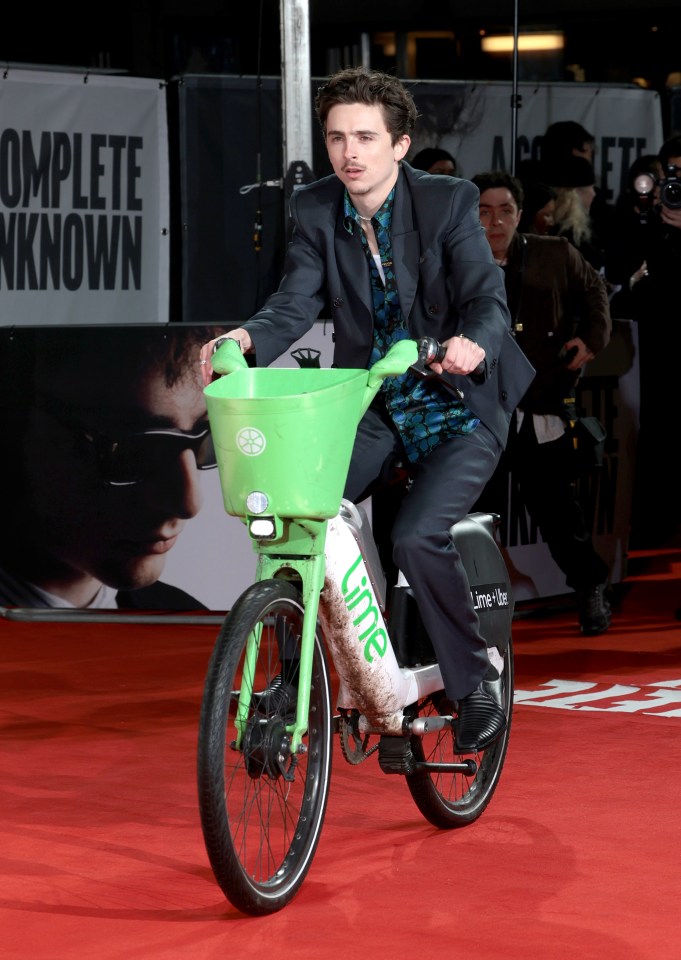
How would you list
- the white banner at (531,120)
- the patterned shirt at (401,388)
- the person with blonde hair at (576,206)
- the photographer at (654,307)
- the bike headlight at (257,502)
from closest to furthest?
the bike headlight at (257,502), the patterned shirt at (401,388), the photographer at (654,307), the person with blonde hair at (576,206), the white banner at (531,120)

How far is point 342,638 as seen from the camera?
399cm

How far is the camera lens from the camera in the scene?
24.8 ft

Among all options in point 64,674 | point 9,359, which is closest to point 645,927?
point 64,674

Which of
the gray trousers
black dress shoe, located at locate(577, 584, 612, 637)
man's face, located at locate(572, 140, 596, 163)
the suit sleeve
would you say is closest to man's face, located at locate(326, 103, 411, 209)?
the suit sleeve

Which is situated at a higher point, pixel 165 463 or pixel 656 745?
pixel 165 463

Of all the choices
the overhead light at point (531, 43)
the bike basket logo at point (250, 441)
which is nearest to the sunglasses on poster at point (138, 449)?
the bike basket logo at point (250, 441)

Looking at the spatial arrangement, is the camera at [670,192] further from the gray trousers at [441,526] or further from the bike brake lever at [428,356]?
the bike brake lever at [428,356]

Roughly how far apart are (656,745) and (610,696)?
830mm

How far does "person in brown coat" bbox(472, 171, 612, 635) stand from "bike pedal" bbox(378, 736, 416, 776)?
339cm

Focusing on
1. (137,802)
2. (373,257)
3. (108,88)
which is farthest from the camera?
(108,88)

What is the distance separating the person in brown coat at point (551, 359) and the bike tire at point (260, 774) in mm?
3591

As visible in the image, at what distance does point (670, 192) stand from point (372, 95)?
3795mm

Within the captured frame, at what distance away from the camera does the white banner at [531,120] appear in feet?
34.7

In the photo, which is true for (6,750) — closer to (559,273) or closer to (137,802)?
(137,802)
